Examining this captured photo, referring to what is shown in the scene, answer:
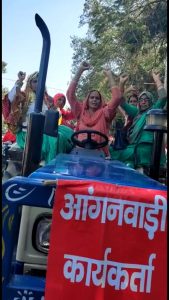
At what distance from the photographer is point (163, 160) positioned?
5062 mm

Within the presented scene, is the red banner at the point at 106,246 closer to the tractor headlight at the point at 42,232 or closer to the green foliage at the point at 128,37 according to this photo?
the tractor headlight at the point at 42,232

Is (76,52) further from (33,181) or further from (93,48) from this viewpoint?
(33,181)

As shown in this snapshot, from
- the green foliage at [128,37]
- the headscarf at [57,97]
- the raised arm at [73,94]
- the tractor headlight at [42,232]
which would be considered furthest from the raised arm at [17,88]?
the green foliage at [128,37]

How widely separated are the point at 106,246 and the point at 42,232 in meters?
0.43

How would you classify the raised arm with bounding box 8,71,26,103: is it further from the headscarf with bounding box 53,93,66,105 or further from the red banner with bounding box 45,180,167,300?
the red banner with bounding box 45,180,167,300

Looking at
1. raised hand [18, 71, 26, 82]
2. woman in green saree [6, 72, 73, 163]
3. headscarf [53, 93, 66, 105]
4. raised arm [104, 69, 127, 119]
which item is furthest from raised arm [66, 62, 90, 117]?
headscarf [53, 93, 66, 105]

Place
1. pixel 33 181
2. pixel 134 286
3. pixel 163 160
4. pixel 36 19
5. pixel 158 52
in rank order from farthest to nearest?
pixel 158 52 < pixel 163 160 < pixel 36 19 < pixel 33 181 < pixel 134 286

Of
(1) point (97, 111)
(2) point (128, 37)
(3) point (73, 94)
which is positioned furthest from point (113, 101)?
(2) point (128, 37)

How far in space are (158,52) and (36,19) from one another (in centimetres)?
1872

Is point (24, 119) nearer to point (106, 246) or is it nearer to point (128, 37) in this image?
point (106, 246)

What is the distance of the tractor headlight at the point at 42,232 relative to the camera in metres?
2.34

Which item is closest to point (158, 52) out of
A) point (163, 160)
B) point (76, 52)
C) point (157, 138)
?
point (76, 52)

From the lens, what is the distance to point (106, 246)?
209cm

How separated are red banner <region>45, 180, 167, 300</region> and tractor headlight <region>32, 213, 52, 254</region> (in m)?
0.23
